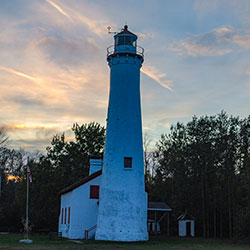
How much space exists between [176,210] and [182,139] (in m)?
9.67

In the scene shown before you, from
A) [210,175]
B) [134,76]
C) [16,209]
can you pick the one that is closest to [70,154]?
[16,209]

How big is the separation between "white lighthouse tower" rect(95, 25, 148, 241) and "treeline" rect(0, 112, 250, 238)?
42.2ft

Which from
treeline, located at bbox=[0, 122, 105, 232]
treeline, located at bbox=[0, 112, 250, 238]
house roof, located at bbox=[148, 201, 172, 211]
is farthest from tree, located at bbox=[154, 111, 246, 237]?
treeline, located at bbox=[0, 122, 105, 232]

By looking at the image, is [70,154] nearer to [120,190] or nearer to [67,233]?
[67,233]

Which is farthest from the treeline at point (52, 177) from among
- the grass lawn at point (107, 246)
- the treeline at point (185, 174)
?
the grass lawn at point (107, 246)

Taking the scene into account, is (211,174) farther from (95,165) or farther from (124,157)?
(124,157)

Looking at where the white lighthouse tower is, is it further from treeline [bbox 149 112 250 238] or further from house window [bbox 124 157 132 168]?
treeline [bbox 149 112 250 238]

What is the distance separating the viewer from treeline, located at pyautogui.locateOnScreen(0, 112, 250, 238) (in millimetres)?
38594

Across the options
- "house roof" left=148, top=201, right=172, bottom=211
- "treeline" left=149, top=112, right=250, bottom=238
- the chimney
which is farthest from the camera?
"treeline" left=149, top=112, right=250, bottom=238

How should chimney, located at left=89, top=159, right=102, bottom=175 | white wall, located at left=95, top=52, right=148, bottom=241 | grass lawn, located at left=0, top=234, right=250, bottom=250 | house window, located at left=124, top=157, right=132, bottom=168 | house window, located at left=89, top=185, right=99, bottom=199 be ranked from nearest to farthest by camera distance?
grass lawn, located at left=0, top=234, right=250, bottom=250
white wall, located at left=95, top=52, right=148, bottom=241
house window, located at left=124, top=157, right=132, bottom=168
house window, located at left=89, top=185, right=99, bottom=199
chimney, located at left=89, top=159, right=102, bottom=175

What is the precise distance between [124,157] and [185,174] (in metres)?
20.2

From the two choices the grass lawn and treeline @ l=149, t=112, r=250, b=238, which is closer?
the grass lawn

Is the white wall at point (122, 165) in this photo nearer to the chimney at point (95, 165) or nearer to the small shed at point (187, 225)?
the chimney at point (95, 165)

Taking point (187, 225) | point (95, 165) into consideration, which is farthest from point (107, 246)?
point (187, 225)
